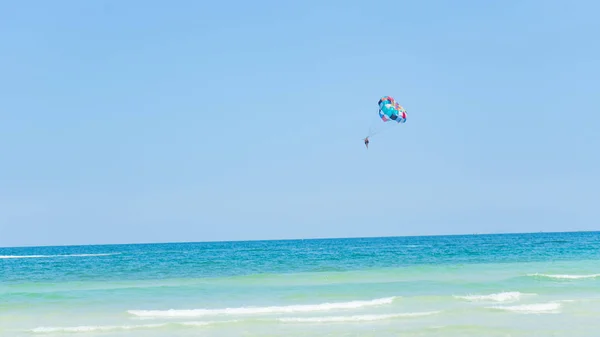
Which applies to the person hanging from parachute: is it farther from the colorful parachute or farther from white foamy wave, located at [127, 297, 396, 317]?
white foamy wave, located at [127, 297, 396, 317]

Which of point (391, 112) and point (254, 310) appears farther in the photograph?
point (391, 112)

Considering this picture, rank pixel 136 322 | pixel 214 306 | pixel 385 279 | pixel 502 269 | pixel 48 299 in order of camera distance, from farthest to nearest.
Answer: pixel 502 269 < pixel 385 279 < pixel 48 299 < pixel 214 306 < pixel 136 322

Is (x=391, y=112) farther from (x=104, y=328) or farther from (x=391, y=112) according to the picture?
(x=104, y=328)

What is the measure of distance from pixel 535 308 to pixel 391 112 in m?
10.8

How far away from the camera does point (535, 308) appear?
57.7 ft

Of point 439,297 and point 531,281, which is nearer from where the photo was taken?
point 439,297

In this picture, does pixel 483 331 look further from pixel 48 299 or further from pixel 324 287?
pixel 48 299

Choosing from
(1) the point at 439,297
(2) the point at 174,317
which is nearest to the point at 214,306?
(2) the point at 174,317

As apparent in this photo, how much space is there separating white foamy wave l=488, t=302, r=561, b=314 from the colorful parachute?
33.5 feet

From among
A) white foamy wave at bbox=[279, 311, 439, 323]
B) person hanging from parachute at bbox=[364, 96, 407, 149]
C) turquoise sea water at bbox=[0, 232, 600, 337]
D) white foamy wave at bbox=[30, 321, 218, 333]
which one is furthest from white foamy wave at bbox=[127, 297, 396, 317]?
person hanging from parachute at bbox=[364, 96, 407, 149]

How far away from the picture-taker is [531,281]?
23422 millimetres

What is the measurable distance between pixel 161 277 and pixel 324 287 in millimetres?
9450

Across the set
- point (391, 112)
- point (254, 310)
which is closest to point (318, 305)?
point (254, 310)

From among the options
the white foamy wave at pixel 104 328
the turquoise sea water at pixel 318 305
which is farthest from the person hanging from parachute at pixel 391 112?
the white foamy wave at pixel 104 328
